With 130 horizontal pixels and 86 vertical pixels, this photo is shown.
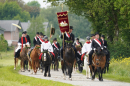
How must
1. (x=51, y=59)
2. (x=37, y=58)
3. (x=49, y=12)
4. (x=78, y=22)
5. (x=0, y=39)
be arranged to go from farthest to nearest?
(x=49, y=12), (x=78, y=22), (x=0, y=39), (x=37, y=58), (x=51, y=59)

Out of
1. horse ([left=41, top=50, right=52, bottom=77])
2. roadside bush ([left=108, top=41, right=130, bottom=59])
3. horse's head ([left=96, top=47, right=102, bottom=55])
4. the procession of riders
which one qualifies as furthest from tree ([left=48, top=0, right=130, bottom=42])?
horse's head ([left=96, top=47, right=102, bottom=55])

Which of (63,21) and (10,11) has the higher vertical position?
(10,11)

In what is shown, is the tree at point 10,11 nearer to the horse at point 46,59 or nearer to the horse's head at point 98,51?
the horse at point 46,59

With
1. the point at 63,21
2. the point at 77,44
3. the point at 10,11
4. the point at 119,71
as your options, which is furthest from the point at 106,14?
the point at 10,11

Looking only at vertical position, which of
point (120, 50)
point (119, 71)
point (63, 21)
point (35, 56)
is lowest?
point (119, 71)

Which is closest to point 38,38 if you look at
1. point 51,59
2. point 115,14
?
point 51,59

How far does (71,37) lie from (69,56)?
3.55 ft

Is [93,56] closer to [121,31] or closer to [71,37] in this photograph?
[71,37]

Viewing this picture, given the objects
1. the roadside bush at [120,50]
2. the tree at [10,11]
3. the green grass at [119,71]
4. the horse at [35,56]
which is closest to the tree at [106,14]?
the roadside bush at [120,50]

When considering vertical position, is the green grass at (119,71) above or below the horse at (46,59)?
below

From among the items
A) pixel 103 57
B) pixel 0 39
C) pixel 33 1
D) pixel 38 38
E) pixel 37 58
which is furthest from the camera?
pixel 33 1

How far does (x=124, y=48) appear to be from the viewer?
96.2 ft

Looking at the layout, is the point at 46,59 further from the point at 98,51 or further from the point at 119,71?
the point at 119,71

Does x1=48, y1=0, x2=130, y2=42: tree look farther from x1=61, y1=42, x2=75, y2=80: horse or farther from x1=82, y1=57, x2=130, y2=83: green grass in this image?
x1=61, y1=42, x2=75, y2=80: horse
